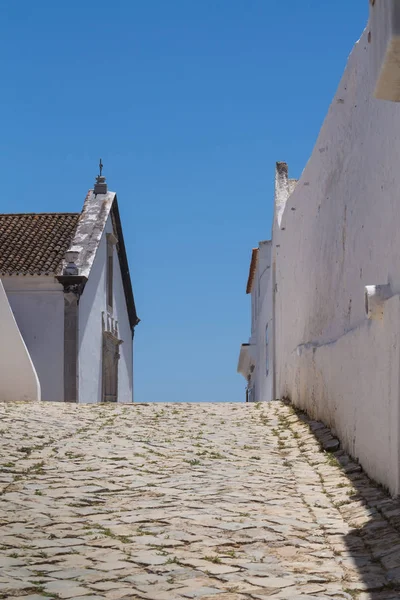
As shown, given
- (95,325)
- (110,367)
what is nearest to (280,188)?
(95,325)

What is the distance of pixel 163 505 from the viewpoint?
7094mm

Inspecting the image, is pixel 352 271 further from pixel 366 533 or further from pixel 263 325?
pixel 263 325

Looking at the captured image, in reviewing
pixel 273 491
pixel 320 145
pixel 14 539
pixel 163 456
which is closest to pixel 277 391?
pixel 320 145

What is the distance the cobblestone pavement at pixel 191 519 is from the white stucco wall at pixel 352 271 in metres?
0.46

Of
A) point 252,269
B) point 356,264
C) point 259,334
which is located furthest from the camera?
point 252,269

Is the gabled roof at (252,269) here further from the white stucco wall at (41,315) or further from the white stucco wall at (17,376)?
the white stucco wall at (17,376)

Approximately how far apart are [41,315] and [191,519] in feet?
58.3

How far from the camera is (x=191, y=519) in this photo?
21.6 feet

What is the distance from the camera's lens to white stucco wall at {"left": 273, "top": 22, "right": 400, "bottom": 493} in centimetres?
714

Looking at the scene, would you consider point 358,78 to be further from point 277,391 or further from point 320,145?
point 277,391

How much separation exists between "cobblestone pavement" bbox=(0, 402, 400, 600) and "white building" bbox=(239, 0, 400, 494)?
48 cm

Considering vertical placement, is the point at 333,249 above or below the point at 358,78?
below

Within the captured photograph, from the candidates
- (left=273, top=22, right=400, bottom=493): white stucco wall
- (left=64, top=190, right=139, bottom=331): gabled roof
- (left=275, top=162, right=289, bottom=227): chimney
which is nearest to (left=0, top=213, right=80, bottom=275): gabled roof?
(left=64, top=190, right=139, bottom=331): gabled roof

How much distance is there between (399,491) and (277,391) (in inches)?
447
